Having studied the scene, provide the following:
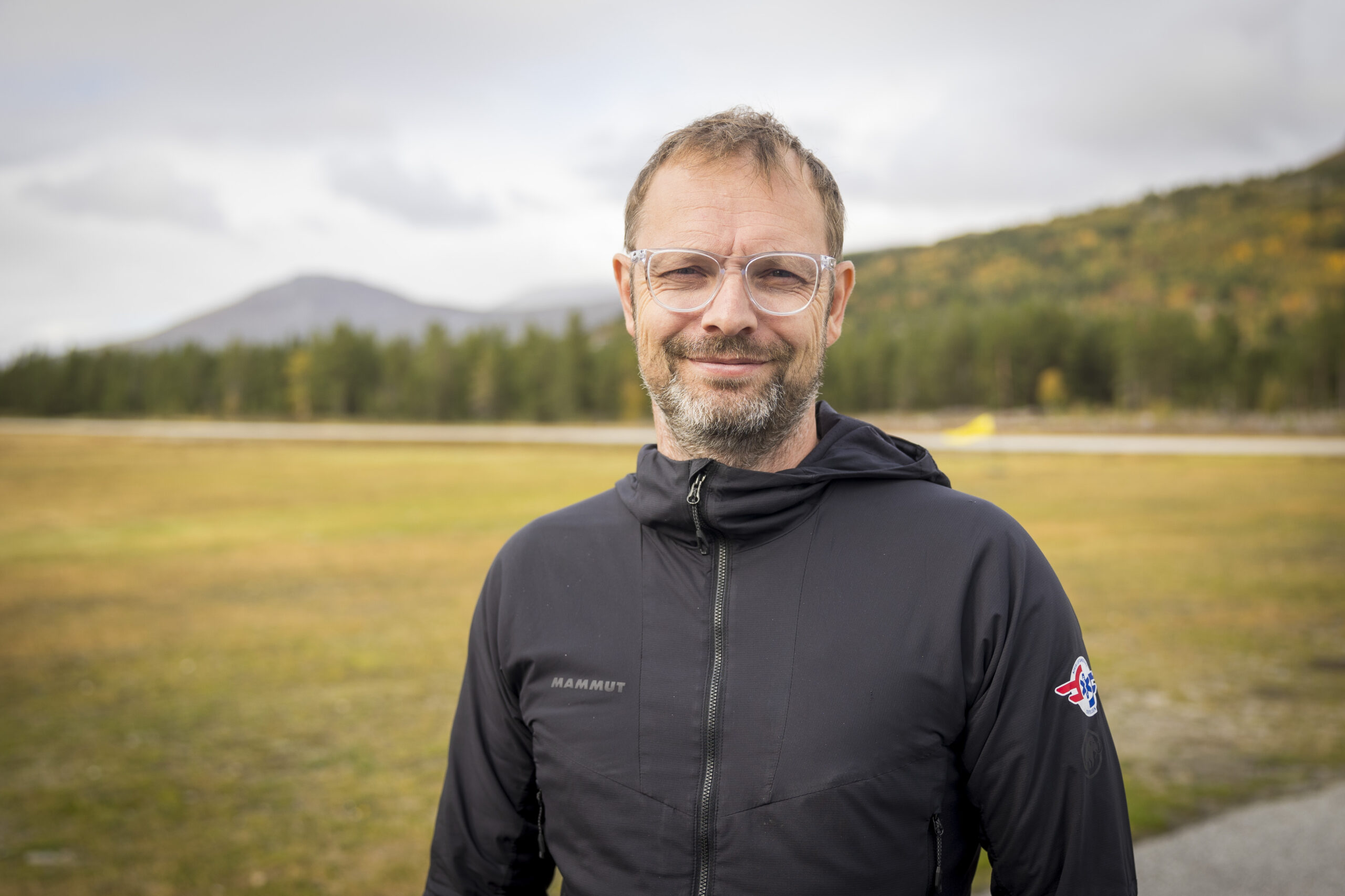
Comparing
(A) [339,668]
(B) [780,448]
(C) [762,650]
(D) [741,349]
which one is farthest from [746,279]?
(A) [339,668]

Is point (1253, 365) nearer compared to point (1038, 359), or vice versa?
point (1038, 359)

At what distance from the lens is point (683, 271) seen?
5.73 feet

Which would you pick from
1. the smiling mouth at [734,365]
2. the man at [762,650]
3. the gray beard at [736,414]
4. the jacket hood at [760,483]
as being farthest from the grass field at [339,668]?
the smiling mouth at [734,365]

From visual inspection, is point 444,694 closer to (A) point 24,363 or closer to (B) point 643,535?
(B) point 643,535

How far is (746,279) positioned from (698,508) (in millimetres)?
475

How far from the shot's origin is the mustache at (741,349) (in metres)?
1.73

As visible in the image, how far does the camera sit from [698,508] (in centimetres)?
174

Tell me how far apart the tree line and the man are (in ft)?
211

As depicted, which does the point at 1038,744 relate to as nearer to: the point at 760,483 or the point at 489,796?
the point at 760,483

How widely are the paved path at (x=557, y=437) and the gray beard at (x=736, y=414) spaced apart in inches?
483

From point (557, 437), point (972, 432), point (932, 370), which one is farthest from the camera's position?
point (932, 370)

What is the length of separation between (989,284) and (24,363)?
17158 cm

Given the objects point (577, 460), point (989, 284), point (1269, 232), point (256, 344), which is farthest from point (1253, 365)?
point (1269, 232)

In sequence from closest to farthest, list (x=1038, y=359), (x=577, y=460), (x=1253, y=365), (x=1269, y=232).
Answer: (x=577, y=460), (x=1038, y=359), (x=1253, y=365), (x=1269, y=232)
